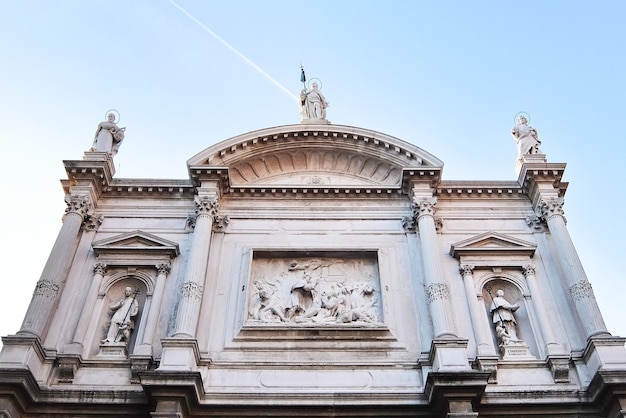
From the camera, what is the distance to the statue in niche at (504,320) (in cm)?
1345

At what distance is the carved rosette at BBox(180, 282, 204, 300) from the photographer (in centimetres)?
1341

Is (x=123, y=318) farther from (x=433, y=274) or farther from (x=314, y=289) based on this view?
(x=433, y=274)

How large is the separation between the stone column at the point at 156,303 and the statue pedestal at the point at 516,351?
7.21m

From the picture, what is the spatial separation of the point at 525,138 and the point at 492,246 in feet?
12.2

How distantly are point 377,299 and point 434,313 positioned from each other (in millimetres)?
1527

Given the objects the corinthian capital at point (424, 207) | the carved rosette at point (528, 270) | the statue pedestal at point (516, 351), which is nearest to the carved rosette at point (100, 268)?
the corinthian capital at point (424, 207)

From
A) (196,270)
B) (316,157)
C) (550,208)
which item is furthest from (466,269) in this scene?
(196,270)

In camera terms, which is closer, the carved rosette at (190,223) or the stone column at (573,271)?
Answer: the stone column at (573,271)

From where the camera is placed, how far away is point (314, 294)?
1433 centimetres

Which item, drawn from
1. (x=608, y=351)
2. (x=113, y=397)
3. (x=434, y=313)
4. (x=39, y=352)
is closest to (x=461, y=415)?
(x=434, y=313)

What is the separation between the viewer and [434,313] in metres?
13.3

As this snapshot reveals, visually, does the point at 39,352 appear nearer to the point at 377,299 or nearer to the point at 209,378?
the point at 209,378

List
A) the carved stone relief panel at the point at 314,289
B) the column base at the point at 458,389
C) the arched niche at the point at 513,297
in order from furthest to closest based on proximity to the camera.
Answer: the carved stone relief panel at the point at 314,289, the arched niche at the point at 513,297, the column base at the point at 458,389

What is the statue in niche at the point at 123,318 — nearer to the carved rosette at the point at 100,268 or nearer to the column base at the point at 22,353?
the carved rosette at the point at 100,268
